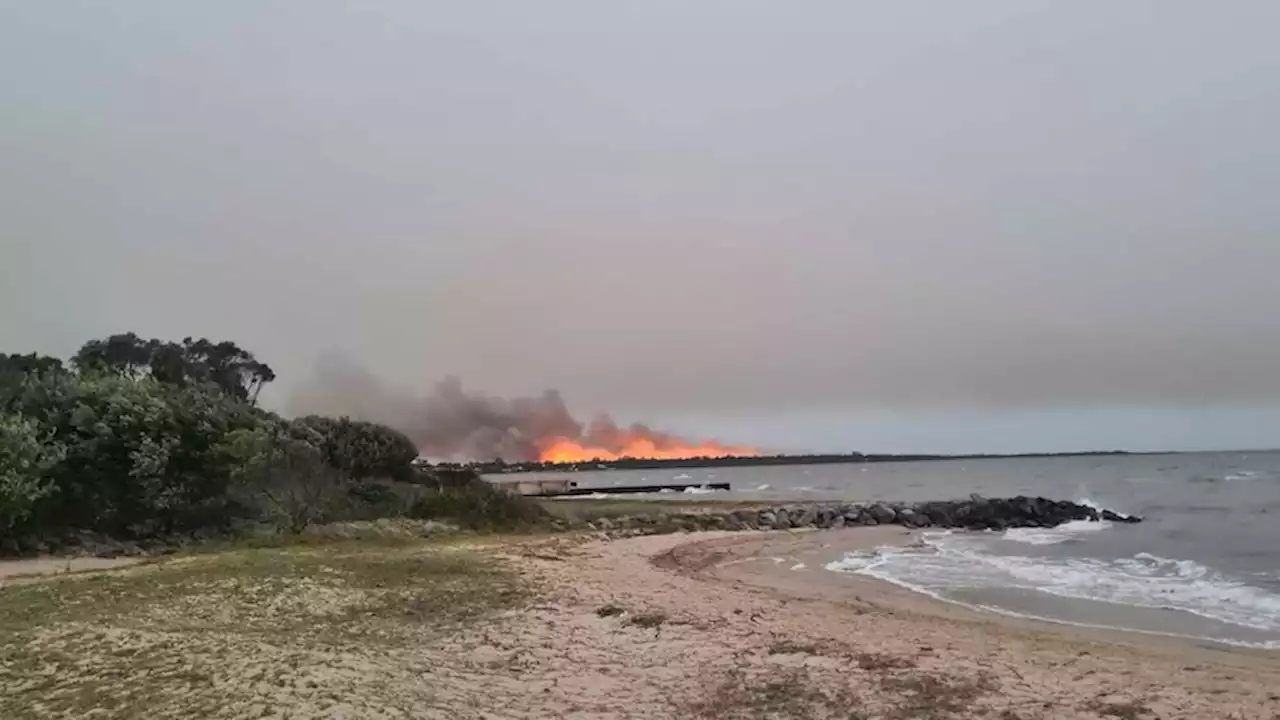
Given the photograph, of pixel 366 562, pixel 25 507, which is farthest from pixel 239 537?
pixel 366 562

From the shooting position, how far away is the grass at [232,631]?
7609 millimetres

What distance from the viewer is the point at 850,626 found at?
473 inches

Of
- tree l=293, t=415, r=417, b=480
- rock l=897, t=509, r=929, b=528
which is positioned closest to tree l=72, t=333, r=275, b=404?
tree l=293, t=415, r=417, b=480

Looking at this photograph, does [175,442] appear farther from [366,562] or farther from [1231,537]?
[1231,537]

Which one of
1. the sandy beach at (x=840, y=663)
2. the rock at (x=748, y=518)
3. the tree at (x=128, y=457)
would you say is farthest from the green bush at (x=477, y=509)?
the sandy beach at (x=840, y=663)

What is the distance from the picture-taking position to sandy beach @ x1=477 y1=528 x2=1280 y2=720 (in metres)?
7.86

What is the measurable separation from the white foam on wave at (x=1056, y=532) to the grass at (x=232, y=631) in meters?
22.1

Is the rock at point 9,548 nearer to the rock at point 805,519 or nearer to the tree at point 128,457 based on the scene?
the tree at point 128,457

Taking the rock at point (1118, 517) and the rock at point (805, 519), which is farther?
the rock at point (1118, 517)

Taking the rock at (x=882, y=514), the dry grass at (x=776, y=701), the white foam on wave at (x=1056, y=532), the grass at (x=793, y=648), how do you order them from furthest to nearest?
1. the rock at (x=882, y=514)
2. the white foam on wave at (x=1056, y=532)
3. the grass at (x=793, y=648)
4. the dry grass at (x=776, y=701)

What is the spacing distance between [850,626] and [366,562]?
30.2 feet

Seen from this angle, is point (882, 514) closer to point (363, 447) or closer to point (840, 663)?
point (363, 447)

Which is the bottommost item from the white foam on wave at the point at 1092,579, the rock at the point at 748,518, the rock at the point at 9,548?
the rock at the point at 748,518

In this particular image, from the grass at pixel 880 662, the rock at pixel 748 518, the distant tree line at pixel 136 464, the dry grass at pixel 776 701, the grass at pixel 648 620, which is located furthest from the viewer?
the rock at pixel 748 518
